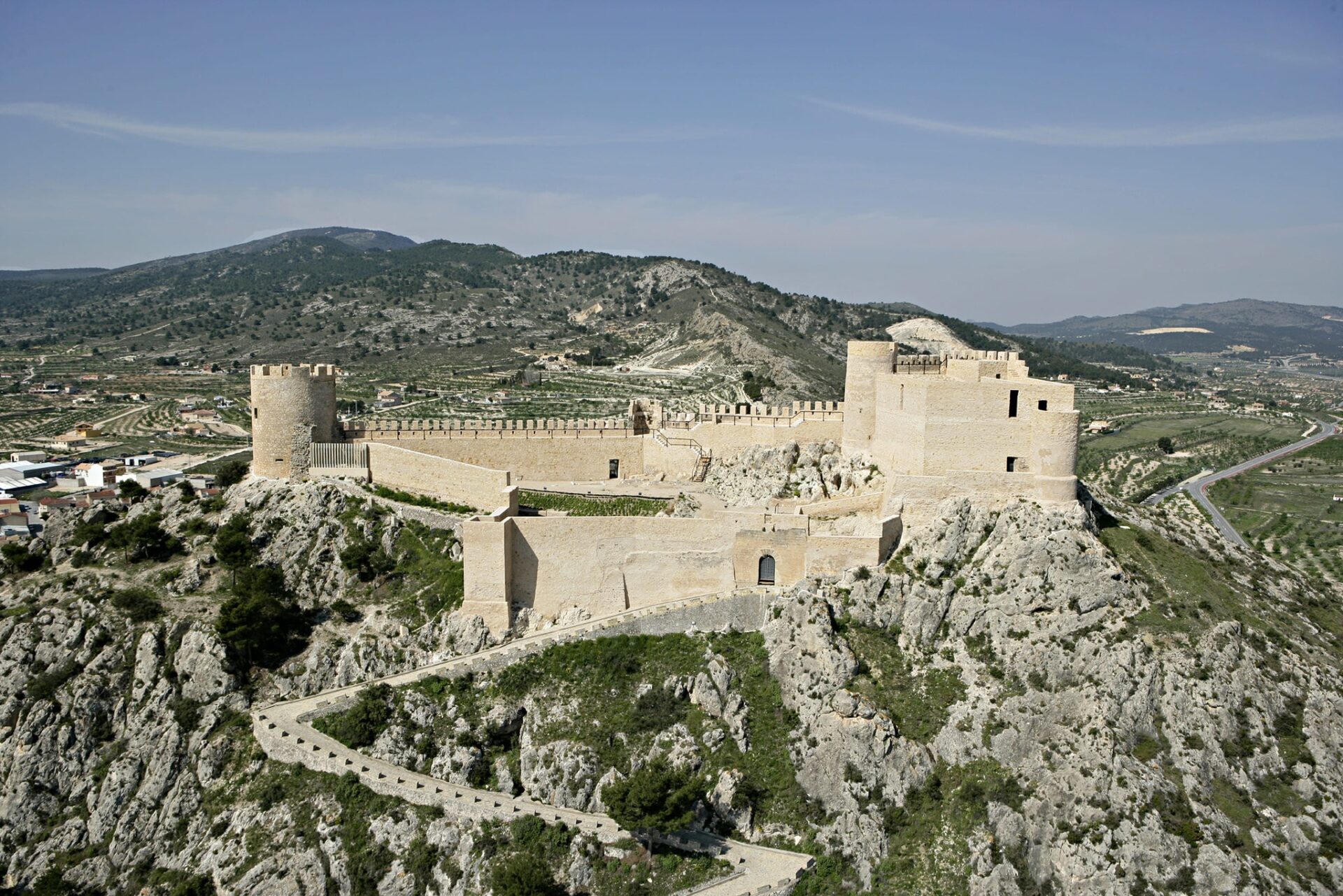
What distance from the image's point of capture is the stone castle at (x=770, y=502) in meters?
37.1

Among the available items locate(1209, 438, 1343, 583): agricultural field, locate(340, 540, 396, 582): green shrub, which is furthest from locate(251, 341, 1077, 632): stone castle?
locate(1209, 438, 1343, 583): agricultural field

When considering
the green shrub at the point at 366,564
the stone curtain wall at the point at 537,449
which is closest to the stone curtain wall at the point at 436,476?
the stone curtain wall at the point at 537,449

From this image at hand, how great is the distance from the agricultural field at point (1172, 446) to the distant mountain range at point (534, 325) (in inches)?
844

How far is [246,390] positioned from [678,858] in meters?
101

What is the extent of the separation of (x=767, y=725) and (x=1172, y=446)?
69745mm

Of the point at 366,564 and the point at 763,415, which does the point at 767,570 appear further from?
the point at 366,564

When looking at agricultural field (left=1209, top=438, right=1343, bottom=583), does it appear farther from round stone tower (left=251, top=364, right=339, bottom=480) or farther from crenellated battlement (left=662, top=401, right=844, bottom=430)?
round stone tower (left=251, top=364, right=339, bottom=480)

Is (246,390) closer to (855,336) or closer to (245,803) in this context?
(855,336)

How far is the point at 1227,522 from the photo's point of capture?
222 ft

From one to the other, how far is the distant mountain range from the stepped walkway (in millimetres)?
46221

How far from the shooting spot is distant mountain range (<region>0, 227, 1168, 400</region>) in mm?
111438

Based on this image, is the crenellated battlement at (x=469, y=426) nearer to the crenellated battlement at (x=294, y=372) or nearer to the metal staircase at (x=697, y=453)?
the metal staircase at (x=697, y=453)

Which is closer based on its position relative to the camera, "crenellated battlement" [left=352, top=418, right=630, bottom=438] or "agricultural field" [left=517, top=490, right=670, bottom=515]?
"agricultural field" [left=517, top=490, right=670, bottom=515]

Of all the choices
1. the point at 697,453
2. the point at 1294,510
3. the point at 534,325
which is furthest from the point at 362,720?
the point at 534,325
